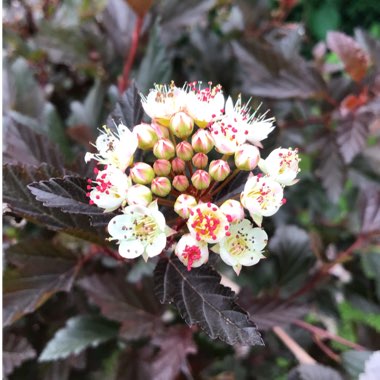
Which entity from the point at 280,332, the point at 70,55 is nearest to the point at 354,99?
the point at 280,332

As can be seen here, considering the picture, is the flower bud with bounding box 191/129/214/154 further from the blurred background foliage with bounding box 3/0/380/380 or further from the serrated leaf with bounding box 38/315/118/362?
the serrated leaf with bounding box 38/315/118/362

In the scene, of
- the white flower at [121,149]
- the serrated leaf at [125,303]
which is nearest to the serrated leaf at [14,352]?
the serrated leaf at [125,303]

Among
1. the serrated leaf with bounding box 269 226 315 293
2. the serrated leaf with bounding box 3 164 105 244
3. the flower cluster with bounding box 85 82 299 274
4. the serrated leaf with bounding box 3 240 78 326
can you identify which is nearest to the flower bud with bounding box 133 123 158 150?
the flower cluster with bounding box 85 82 299 274

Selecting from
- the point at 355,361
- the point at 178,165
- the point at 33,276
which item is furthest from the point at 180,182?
the point at 355,361

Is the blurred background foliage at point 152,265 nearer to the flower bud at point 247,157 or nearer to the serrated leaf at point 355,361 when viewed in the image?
the serrated leaf at point 355,361

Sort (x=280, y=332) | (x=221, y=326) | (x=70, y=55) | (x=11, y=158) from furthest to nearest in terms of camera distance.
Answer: (x=70, y=55)
(x=280, y=332)
(x=11, y=158)
(x=221, y=326)

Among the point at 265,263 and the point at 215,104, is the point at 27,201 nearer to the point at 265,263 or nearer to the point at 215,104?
the point at 215,104
